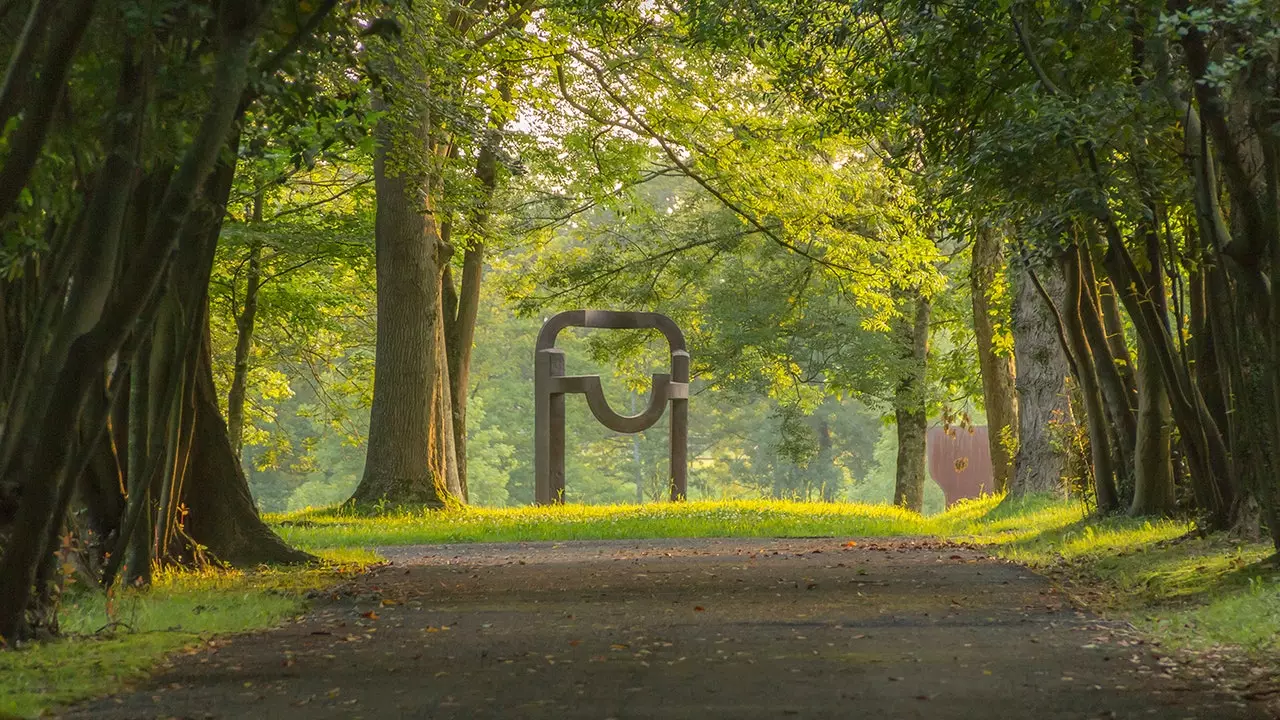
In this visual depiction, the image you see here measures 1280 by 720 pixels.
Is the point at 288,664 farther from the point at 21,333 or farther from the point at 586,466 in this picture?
the point at 586,466

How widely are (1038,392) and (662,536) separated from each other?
5718 millimetres

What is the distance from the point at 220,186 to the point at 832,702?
219 inches

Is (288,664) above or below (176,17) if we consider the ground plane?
below

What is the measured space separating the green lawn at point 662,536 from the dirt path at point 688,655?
1.08 feet

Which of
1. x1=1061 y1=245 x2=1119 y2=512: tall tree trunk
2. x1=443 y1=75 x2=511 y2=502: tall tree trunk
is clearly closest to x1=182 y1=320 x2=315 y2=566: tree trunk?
x1=1061 y1=245 x2=1119 y2=512: tall tree trunk

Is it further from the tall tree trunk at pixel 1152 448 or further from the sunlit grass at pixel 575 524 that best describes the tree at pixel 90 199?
the tall tree trunk at pixel 1152 448

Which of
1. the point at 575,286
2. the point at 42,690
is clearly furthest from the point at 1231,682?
the point at 575,286

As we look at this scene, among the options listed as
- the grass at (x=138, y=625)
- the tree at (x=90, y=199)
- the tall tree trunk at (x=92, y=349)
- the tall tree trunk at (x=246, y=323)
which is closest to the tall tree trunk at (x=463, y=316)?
the tall tree trunk at (x=246, y=323)

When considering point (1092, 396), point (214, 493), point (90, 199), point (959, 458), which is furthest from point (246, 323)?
point (959, 458)

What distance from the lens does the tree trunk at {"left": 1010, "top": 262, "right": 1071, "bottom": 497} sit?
19.3m

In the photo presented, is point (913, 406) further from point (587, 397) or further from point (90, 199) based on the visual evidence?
point (90, 199)

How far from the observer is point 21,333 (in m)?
8.42

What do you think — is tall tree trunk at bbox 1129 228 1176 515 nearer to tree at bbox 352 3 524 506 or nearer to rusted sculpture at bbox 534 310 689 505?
tree at bbox 352 3 524 506

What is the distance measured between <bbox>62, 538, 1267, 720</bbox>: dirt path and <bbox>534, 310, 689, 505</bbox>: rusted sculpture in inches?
523
